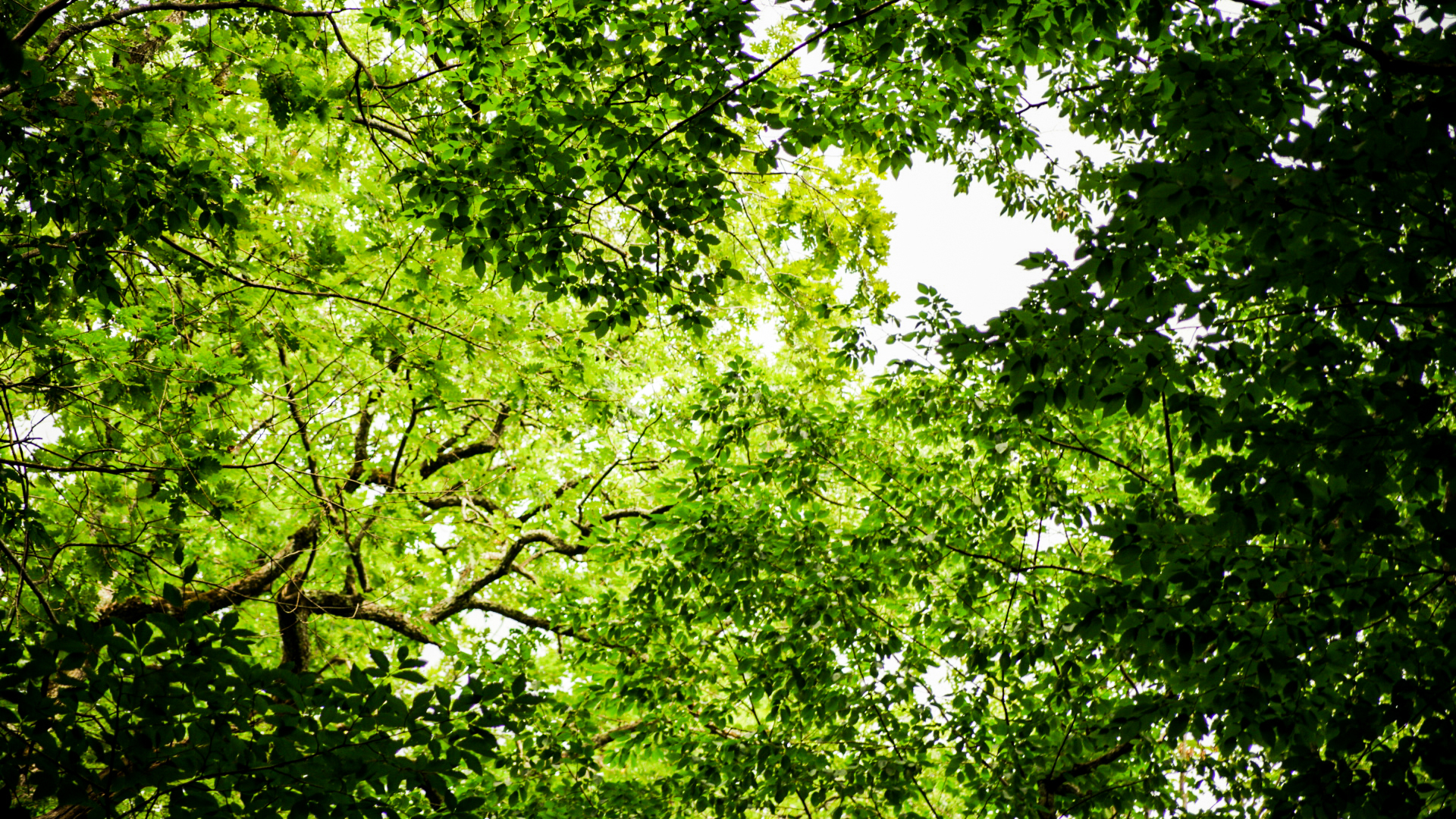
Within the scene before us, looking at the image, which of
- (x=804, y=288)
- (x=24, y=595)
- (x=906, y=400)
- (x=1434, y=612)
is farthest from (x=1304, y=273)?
(x=24, y=595)

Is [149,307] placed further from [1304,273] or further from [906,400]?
[1304,273]

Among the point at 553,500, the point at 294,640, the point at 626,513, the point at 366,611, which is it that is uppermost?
the point at 626,513

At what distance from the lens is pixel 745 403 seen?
21.1ft

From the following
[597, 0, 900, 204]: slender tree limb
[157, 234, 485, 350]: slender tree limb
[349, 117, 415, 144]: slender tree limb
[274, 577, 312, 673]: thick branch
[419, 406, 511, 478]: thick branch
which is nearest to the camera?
[597, 0, 900, 204]: slender tree limb

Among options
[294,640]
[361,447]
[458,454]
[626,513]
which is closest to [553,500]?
[626,513]

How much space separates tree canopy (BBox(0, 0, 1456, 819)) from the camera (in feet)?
9.61

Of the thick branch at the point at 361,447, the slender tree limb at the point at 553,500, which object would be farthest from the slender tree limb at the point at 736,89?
the slender tree limb at the point at 553,500

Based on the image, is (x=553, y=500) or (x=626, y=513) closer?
(x=553, y=500)

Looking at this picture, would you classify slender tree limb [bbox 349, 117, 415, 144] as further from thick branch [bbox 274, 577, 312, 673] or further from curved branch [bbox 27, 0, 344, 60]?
thick branch [bbox 274, 577, 312, 673]

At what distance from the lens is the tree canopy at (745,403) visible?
2.93 m

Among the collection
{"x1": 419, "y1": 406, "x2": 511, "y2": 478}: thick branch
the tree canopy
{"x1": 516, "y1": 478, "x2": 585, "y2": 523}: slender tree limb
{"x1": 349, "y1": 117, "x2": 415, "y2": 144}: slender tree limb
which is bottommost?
the tree canopy

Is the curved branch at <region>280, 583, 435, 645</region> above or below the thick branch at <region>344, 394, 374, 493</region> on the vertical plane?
below

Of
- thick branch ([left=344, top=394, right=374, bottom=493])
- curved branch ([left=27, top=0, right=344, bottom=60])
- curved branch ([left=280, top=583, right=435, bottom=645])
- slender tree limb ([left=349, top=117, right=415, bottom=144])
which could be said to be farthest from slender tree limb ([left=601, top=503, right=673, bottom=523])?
A: curved branch ([left=27, top=0, right=344, bottom=60])

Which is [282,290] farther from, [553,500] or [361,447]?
[361,447]
